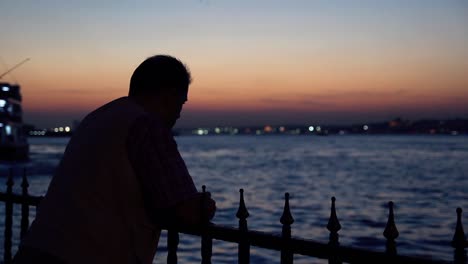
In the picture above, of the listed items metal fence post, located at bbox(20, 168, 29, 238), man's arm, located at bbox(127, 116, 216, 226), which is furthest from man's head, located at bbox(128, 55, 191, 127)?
metal fence post, located at bbox(20, 168, 29, 238)

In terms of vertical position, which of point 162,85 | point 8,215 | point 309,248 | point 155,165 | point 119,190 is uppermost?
point 162,85

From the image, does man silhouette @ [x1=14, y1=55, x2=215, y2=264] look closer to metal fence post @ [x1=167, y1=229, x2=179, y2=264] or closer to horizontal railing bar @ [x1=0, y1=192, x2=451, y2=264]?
horizontal railing bar @ [x1=0, y1=192, x2=451, y2=264]

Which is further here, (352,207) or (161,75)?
(352,207)

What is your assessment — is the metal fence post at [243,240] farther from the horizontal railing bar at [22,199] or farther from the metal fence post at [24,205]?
the metal fence post at [24,205]

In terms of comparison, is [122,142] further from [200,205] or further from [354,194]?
[354,194]

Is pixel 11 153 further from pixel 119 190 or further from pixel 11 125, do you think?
pixel 119 190

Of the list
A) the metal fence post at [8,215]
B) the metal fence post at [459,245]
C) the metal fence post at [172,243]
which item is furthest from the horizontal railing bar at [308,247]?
the metal fence post at [8,215]

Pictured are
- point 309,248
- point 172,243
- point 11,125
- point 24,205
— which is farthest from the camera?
point 11,125

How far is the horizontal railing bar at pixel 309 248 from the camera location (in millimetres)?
2792

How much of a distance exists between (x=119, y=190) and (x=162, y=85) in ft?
1.73

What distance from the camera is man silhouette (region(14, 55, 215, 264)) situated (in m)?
2.53

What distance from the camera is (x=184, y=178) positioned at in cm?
256

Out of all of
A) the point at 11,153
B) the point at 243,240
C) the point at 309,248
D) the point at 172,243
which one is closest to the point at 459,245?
the point at 309,248

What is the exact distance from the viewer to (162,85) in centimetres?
276
